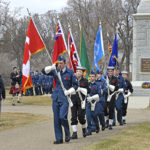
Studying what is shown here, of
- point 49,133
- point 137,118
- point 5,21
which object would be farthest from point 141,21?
point 5,21

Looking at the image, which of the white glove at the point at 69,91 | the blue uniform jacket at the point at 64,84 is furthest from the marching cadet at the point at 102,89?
the white glove at the point at 69,91

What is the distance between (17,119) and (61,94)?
5.15 m

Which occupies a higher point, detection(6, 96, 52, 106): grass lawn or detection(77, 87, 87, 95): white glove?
detection(77, 87, 87, 95): white glove

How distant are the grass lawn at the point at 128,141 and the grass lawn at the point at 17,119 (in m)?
3.46

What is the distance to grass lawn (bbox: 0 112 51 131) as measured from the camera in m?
11.8

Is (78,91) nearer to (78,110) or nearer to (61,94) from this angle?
(78,110)

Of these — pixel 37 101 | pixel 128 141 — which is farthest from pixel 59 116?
pixel 37 101

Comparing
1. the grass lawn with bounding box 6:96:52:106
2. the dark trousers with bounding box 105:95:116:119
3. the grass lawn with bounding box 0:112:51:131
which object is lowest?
the grass lawn with bounding box 6:96:52:106

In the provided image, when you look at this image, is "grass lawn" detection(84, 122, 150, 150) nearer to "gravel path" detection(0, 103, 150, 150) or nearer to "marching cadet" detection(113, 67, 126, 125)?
"gravel path" detection(0, 103, 150, 150)

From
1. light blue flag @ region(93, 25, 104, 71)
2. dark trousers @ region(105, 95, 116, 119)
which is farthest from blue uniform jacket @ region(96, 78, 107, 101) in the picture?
light blue flag @ region(93, 25, 104, 71)

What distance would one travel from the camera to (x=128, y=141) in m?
8.80

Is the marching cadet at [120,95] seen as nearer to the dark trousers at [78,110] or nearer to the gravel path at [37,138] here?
the gravel path at [37,138]

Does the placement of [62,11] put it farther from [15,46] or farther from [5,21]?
[5,21]

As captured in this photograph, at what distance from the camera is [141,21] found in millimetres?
23938
